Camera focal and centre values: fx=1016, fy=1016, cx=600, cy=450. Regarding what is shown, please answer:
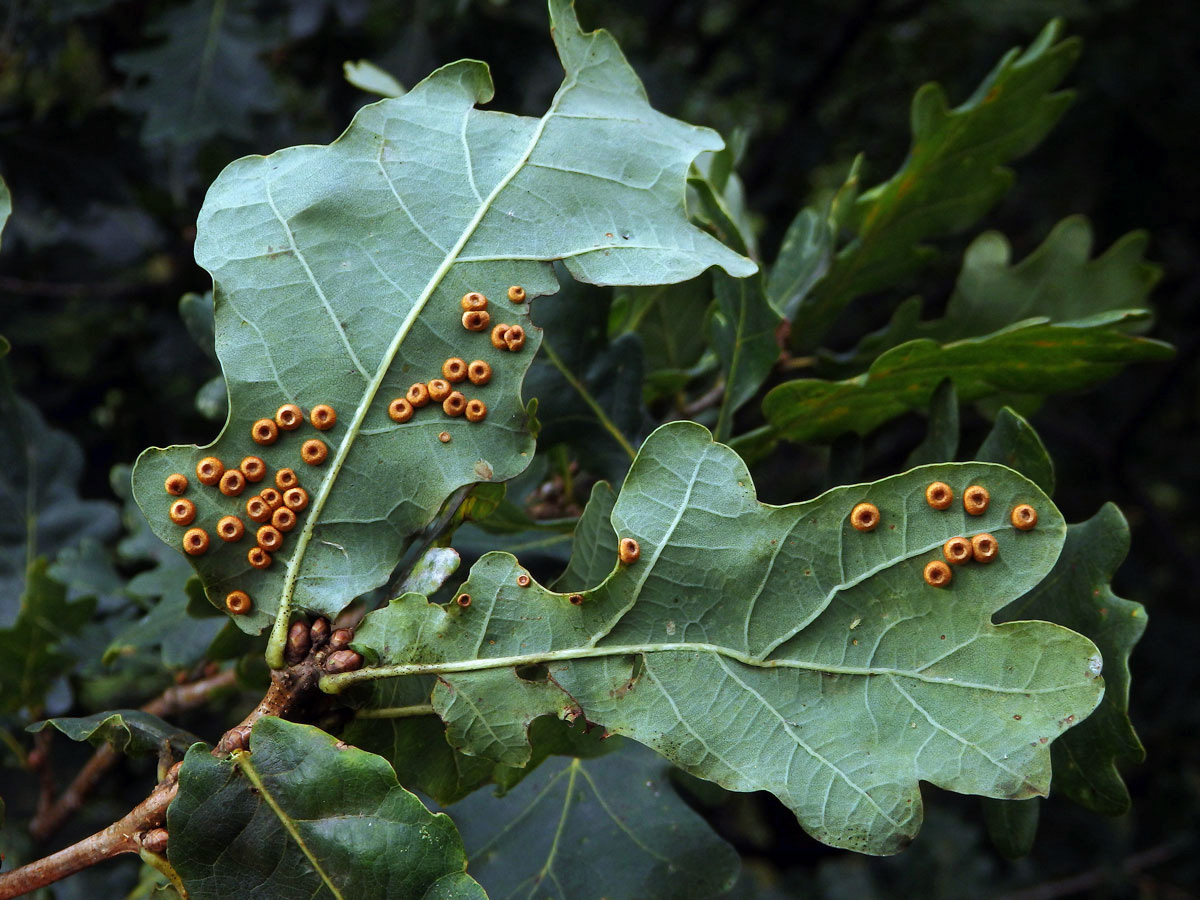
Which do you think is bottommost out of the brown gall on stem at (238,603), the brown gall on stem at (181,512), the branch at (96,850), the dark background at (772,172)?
the dark background at (772,172)

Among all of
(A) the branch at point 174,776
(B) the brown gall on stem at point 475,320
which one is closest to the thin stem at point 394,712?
(A) the branch at point 174,776

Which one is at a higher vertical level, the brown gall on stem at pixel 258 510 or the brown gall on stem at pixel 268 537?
the brown gall on stem at pixel 258 510

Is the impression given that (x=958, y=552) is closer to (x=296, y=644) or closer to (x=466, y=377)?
(x=466, y=377)

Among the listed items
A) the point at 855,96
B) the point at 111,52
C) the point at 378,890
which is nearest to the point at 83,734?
the point at 378,890

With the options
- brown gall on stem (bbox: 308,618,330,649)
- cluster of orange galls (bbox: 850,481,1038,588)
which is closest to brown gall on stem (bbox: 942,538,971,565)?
cluster of orange galls (bbox: 850,481,1038,588)

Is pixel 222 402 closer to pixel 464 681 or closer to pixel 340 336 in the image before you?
pixel 340 336

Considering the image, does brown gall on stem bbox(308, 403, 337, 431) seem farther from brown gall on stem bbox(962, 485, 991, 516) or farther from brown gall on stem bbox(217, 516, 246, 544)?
brown gall on stem bbox(962, 485, 991, 516)

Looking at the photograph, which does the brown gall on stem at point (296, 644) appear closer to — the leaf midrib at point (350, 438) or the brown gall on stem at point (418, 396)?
the leaf midrib at point (350, 438)
